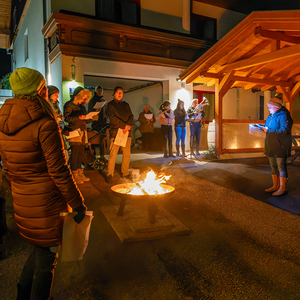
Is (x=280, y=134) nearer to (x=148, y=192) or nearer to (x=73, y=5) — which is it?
(x=148, y=192)

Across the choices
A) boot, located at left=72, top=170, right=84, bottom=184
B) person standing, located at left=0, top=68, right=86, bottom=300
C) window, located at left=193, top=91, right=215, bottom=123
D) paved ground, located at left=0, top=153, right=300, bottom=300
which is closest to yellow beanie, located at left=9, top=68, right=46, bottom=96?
person standing, located at left=0, top=68, right=86, bottom=300

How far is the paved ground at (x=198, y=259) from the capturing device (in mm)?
2691

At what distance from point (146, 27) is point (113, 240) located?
10.4 meters

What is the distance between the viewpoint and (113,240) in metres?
3.73

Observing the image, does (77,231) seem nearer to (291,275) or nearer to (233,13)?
(291,275)

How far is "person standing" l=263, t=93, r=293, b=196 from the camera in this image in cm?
523

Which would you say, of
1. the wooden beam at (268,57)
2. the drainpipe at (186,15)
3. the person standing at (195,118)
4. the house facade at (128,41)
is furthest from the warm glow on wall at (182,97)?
the wooden beam at (268,57)

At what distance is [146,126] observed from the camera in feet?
40.9

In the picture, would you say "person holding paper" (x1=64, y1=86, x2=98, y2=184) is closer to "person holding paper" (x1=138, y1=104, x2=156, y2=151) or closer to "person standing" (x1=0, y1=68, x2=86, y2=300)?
"person standing" (x1=0, y1=68, x2=86, y2=300)

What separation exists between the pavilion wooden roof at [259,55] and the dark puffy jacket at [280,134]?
2172 mm

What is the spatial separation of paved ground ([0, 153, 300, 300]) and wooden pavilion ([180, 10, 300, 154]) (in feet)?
14.3

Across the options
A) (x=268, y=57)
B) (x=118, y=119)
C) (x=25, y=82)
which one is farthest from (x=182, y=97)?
(x=25, y=82)

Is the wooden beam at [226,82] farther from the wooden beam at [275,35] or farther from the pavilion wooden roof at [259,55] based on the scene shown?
the wooden beam at [275,35]

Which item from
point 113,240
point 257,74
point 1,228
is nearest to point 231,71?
point 257,74
